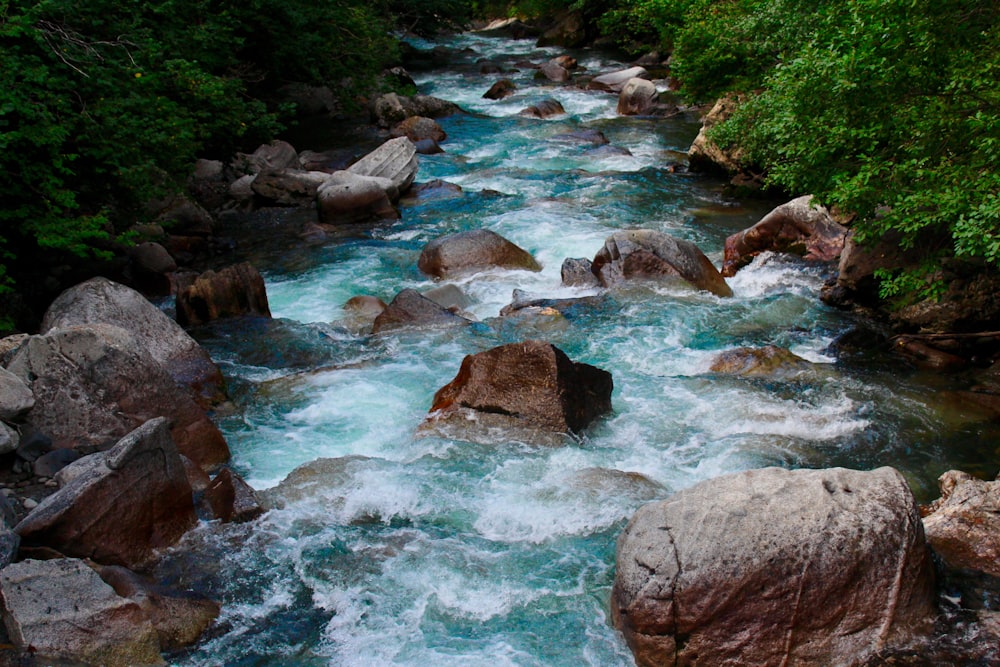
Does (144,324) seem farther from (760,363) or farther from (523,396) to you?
(760,363)

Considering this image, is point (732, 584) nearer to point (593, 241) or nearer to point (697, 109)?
point (593, 241)

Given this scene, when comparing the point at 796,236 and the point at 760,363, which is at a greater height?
the point at 796,236

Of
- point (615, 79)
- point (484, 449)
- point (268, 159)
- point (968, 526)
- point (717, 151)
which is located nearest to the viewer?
point (968, 526)

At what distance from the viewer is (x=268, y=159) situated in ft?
64.7

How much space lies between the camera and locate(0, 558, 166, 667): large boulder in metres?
5.65

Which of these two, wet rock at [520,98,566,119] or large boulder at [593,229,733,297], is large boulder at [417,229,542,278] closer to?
large boulder at [593,229,733,297]

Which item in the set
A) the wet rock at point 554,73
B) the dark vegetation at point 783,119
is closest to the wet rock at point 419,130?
the dark vegetation at point 783,119

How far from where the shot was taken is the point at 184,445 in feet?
28.7

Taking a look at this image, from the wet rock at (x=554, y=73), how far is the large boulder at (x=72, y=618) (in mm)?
28821

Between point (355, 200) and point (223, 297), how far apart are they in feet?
18.6

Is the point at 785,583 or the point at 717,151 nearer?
the point at 785,583

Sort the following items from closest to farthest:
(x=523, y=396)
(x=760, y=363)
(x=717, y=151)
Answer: (x=523, y=396) < (x=760, y=363) < (x=717, y=151)

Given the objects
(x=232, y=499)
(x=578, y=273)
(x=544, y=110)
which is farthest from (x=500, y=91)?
(x=232, y=499)

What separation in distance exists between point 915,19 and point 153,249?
38.0 ft
